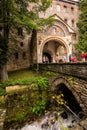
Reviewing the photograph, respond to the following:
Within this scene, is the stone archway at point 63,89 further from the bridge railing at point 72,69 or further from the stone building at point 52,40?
the stone building at point 52,40

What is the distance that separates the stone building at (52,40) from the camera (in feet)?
59.8

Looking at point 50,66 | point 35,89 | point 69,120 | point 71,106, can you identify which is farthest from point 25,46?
point 69,120

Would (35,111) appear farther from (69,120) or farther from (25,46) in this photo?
(25,46)

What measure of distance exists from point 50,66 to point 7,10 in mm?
6432

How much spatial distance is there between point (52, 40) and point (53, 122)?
12208 mm

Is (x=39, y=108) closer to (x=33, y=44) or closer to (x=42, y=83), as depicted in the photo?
(x=42, y=83)

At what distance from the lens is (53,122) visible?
10914mm

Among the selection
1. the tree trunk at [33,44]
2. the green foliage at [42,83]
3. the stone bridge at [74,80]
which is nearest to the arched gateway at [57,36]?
the tree trunk at [33,44]

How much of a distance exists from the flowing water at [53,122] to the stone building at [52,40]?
7.64 metres

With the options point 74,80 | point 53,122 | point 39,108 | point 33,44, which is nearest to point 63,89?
point 39,108

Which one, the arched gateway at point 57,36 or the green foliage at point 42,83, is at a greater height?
the arched gateway at point 57,36

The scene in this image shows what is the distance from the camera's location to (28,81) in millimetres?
12734

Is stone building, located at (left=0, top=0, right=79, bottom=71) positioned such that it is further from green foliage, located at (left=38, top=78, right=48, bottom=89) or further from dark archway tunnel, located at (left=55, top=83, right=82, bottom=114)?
dark archway tunnel, located at (left=55, top=83, right=82, bottom=114)

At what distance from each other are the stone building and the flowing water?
25.1 ft
